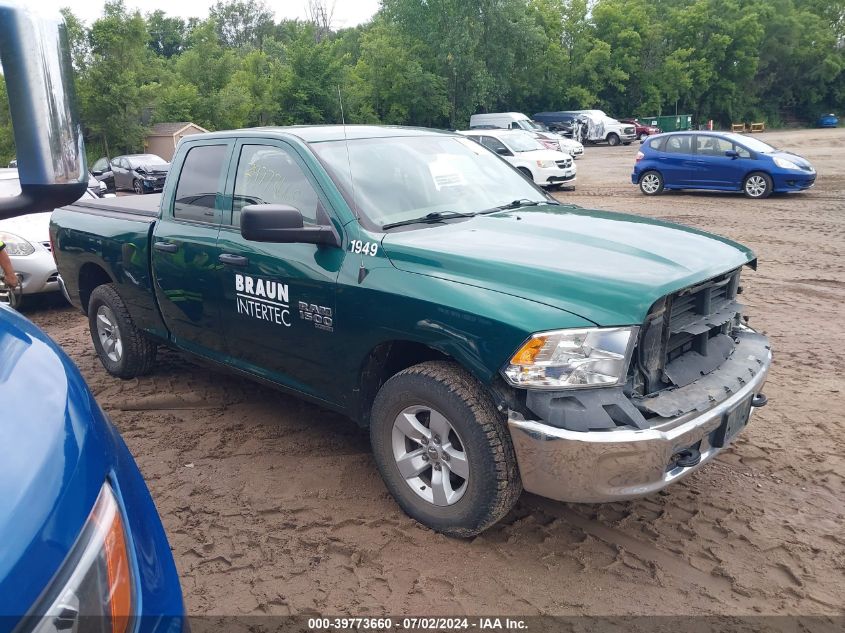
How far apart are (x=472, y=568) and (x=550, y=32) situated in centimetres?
5971

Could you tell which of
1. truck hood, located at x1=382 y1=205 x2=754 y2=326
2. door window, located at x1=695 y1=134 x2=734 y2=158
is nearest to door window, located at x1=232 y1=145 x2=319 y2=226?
truck hood, located at x1=382 y1=205 x2=754 y2=326

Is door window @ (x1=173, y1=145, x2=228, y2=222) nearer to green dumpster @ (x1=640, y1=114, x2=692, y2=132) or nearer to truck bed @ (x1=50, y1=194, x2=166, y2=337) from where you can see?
truck bed @ (x1=50, y1=194, x2=166, y2=337)

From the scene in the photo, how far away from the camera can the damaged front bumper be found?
2.68 meters

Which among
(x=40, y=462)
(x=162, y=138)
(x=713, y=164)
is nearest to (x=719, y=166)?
(x=713, y=164)

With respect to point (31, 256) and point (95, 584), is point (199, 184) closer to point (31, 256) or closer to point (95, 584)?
point (95, 584)

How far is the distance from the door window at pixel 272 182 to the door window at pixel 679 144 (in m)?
14.0

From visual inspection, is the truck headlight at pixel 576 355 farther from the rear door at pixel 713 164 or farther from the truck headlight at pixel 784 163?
the rear door at pixel 713 164

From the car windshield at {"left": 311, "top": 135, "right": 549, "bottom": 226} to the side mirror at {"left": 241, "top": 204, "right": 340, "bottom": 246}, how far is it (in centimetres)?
40

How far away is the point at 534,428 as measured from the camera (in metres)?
2.74

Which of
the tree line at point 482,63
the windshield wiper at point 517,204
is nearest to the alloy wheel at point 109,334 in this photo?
the windshield wiper at point 517,204

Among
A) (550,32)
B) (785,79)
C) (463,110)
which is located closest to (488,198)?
(463,110)

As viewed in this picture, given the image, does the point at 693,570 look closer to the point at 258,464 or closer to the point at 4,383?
the point at 258,464

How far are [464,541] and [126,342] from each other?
3327 mm

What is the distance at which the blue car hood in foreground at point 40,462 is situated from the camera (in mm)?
1092
